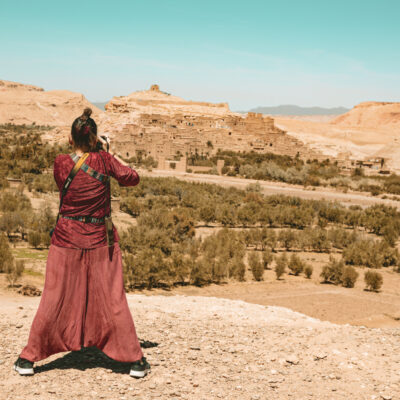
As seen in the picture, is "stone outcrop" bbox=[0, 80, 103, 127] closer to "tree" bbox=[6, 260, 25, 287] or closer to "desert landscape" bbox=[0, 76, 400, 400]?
"desert landscape" bbox=[0, 76, 400, 400]

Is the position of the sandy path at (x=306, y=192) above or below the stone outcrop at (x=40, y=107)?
below

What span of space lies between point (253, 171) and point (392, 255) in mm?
26010

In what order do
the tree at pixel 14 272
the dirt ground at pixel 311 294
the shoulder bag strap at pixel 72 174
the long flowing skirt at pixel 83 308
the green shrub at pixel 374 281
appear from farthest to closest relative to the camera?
the green shrub at pixel 374 281 → the dirt ground at pixel 311 294 → the tree at pixel 14 272 → the shoulder bag strap at pixel 72 174 → the long flowing skirt at pixel 83 308

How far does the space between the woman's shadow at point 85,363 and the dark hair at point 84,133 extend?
5.72ft

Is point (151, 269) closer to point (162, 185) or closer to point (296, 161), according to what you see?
point (162, 185)

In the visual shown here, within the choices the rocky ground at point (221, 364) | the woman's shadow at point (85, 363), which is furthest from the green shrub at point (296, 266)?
the woman's shadow at point (85, 363)

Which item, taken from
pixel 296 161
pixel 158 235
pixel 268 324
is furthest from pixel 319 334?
pixel 296 161

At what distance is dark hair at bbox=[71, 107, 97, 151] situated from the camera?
3857 mm

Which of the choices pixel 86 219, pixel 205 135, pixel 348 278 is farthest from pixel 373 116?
pixel 86 219

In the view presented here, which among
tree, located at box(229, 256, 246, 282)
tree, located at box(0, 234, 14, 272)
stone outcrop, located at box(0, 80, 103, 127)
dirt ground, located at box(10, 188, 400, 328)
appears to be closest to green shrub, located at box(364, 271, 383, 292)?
dirt ground, located at box(10, 188, 400, 328)

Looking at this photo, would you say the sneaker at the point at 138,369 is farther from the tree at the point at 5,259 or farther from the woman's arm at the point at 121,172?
the tree at the point at 5,259

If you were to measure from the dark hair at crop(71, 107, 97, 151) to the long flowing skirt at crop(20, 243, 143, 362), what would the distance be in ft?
2.75

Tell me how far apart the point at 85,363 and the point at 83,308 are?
534 mm

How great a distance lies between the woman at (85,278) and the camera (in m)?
3.71
